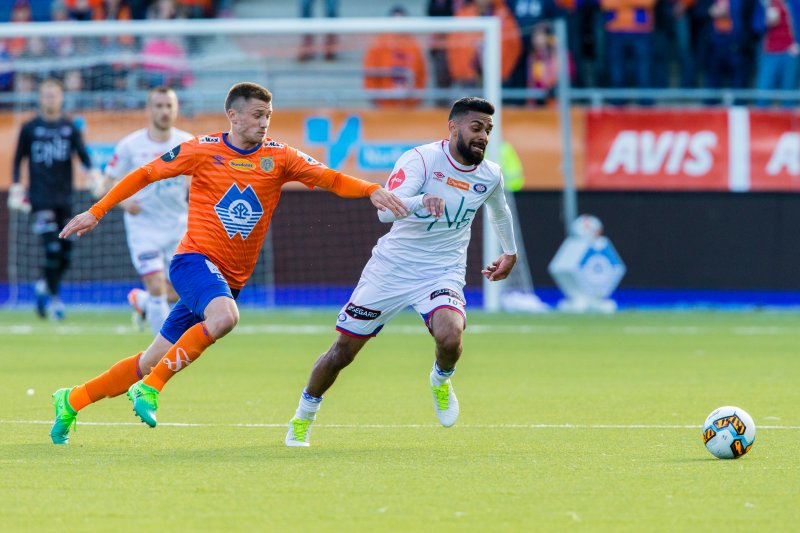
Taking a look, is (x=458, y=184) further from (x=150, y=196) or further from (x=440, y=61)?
(x=440, y=61)

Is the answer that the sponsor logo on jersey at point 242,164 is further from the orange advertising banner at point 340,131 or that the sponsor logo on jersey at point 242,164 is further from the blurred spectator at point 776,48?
the blurred spectator at point 776,48

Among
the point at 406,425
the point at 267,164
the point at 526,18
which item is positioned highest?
the point at 526,18

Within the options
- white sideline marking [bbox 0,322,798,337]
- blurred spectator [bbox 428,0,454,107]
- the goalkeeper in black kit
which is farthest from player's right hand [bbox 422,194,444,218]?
blurred spectator [bbox 428,0,454,107]

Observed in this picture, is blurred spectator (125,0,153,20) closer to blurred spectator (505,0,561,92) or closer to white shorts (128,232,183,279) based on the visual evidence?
blurred spectator (505,0,561,92)

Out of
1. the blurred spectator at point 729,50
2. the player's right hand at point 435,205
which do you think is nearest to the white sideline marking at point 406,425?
the player's right hand at point 435,205

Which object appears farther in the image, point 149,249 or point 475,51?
point 475,51

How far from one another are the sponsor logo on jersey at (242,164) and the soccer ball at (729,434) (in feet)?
9.57

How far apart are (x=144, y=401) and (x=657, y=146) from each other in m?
14.6

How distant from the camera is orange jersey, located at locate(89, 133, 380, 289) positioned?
27.0 ft

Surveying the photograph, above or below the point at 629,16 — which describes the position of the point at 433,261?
below

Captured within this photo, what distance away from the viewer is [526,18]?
71.0 ft

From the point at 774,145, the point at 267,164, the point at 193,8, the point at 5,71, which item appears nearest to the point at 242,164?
the point at 267,164

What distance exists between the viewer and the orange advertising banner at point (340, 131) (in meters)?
20.3

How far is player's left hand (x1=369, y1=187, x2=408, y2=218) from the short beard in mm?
675
